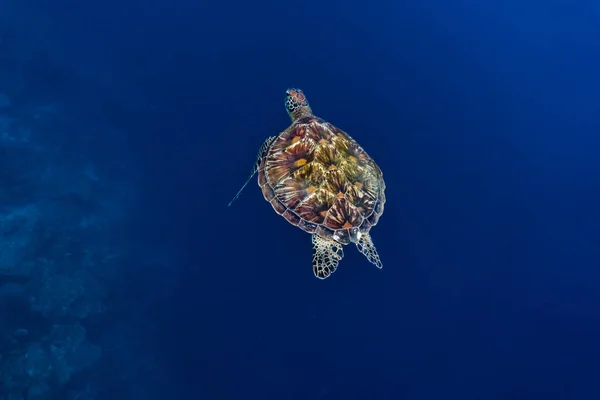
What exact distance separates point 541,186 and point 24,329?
31.6 m

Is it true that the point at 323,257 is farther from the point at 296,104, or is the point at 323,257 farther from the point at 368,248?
the point at 296,104

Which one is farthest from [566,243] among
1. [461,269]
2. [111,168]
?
[111,168]

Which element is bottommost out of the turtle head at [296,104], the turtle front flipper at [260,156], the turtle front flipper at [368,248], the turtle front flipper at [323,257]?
the turtle front flipper at [323,257]

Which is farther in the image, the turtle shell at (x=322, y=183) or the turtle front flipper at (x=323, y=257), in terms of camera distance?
the turtle front flipper at (x=323, y=257)

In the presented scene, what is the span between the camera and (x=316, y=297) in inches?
915

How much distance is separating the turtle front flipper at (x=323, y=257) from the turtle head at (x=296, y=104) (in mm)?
8192

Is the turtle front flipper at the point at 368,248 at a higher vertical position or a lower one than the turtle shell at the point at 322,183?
lower

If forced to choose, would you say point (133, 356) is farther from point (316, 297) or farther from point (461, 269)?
point (461, 269)

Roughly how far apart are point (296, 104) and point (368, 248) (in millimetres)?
10211

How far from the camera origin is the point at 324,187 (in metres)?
21.9

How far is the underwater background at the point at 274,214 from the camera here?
861 inches

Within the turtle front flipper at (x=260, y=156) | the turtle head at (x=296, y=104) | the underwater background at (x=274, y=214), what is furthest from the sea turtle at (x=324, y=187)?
the turtle head at (x=296, y=104)

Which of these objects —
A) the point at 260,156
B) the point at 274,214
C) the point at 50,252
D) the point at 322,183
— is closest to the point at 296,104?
the point at 260,156

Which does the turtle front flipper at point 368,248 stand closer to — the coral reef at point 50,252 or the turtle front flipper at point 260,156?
the turtle front flipper at point 260,156
